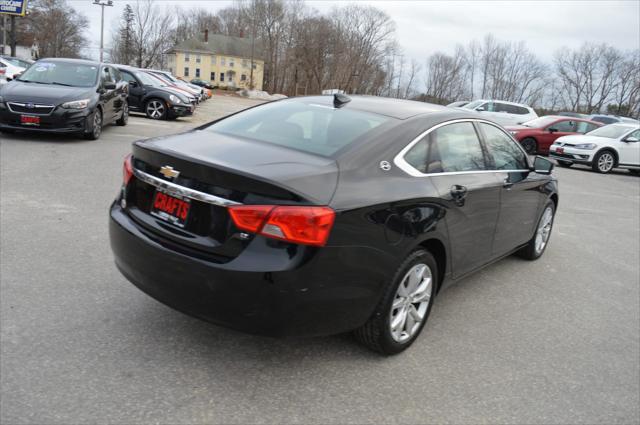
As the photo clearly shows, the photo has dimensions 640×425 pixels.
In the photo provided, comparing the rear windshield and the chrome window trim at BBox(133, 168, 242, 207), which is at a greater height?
the rear windshield

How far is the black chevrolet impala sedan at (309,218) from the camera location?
267 cm

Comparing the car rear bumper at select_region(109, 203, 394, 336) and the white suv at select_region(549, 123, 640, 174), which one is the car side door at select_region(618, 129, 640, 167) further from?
the car rear bumper at select_region(109, 203, 394, 336)

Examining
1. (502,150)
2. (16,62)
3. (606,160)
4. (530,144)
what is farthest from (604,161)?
(16,62)

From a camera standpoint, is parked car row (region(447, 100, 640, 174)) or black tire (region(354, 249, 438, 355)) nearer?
black tire (region(354, 249, 438, 355))

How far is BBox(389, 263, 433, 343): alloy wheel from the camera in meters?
3.32

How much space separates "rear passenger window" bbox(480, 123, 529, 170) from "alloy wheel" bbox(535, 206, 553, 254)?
950 millimetres

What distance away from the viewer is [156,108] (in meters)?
17.6

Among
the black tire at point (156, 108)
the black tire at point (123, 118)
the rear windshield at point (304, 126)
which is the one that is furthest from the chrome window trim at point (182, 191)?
the black tire at point (156, 108)

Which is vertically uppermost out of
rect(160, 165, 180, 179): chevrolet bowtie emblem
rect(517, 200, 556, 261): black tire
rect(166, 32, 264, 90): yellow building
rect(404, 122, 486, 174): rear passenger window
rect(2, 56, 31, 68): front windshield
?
rect(166, 32, 264, 90): yellow building

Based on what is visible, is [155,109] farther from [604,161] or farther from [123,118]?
[604,161]

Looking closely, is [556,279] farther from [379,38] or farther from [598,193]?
[379,38]

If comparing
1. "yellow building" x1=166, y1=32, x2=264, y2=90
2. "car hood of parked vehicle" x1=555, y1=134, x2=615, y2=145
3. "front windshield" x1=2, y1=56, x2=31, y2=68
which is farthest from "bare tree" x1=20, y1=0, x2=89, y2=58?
"car hood of parked vehicle" x1=555, y1=134, x2=615, y2=145

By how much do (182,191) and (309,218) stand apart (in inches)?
29.1

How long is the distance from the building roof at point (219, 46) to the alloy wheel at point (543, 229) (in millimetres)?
107285
